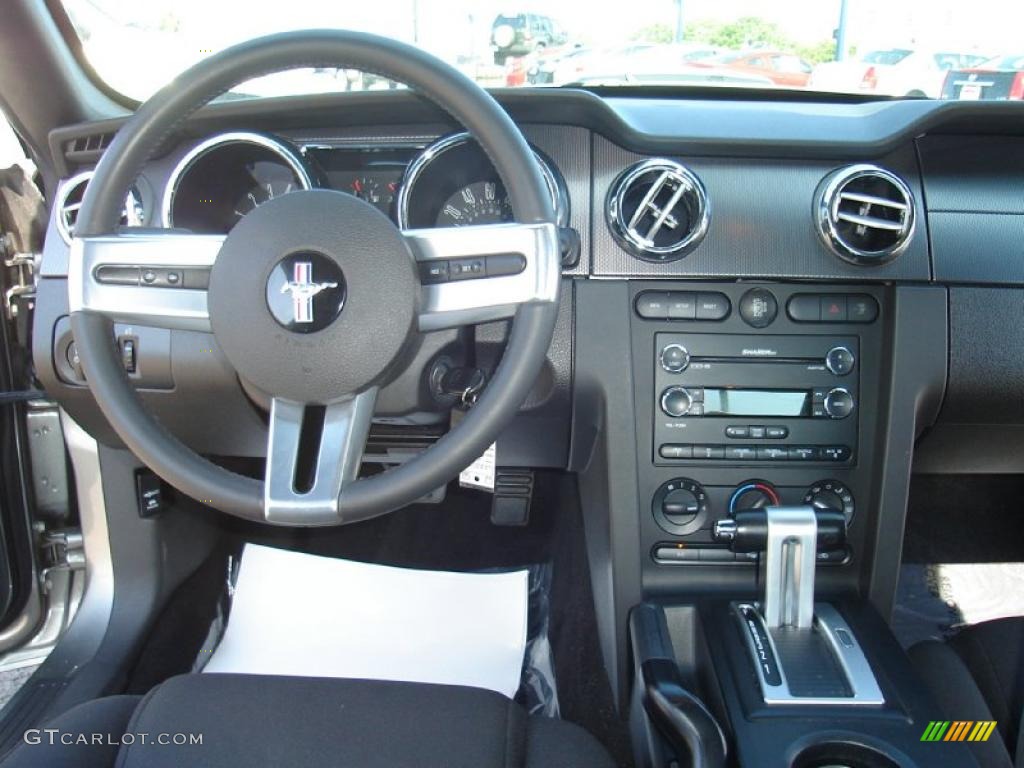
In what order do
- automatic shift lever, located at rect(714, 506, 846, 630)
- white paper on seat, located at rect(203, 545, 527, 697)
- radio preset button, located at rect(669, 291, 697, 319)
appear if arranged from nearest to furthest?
1. automatic shift lever, located at rect(714, 506, 846, 630)
2. radio preset button, located at rect(669, 291, 697, 319)
3. white paper on seat, located at rect(203, 545, 527, 697)

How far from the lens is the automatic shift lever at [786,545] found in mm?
1422

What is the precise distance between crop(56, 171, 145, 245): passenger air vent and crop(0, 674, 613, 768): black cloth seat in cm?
84

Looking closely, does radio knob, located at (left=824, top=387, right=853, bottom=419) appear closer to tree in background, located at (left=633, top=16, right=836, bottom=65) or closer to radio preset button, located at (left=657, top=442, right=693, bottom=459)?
radio preset button, located at (left=657, top=442, right=693, bottom=459)

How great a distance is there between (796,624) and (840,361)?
0.48 m

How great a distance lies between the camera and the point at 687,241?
1.50 m

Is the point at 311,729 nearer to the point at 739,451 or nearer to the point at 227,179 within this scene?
the point at 739,451

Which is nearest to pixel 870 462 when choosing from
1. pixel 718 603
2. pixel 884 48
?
pixel 718 603

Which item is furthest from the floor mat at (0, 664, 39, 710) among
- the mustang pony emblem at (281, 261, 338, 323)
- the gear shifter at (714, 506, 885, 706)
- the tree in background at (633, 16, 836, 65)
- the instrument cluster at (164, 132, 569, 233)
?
the tree in background at (633, 16, 836, 65)

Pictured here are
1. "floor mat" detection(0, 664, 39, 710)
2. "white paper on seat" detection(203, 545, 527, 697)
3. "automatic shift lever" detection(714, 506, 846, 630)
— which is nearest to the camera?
"automatic shift lever" detection(714, 506, 846, 630)

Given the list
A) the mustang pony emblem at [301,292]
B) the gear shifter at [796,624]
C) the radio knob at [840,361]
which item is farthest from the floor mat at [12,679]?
the radio knob at [840,361]

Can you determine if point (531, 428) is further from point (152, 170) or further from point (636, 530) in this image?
point (152, 170)

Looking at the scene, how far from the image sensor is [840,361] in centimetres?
158

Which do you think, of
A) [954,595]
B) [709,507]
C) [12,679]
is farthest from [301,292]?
[954,595]

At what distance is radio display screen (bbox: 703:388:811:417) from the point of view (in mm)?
1578
